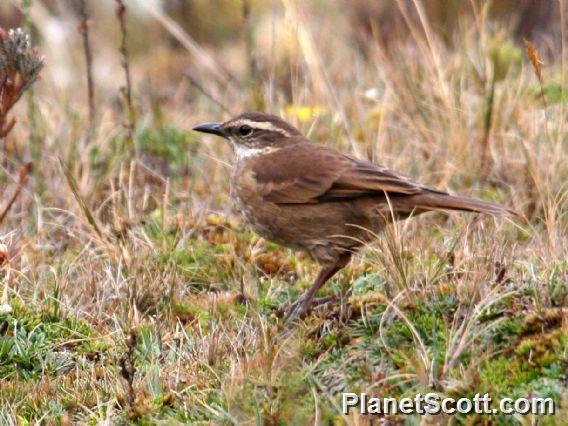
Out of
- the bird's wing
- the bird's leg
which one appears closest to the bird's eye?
the bird's wing

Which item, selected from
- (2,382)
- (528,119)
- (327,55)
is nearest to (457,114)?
(528,119)

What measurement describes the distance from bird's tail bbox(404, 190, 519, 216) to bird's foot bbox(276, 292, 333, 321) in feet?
2.66

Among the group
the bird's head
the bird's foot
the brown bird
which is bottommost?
the bird's foot

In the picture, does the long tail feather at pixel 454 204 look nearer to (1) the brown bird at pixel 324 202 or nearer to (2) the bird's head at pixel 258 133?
(1) the brown bird at pixel 324 202

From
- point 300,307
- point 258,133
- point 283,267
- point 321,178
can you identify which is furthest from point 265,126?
point 300,307

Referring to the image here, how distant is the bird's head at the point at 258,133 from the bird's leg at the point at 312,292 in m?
1.07

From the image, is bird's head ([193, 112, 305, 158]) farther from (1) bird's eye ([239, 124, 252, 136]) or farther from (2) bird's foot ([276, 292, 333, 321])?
(2) bird's foot ([276, 292, 333, 321])

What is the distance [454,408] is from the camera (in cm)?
427

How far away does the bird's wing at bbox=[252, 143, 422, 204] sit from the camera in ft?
18.9

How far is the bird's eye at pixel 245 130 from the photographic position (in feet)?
22.0

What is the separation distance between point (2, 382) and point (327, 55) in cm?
712

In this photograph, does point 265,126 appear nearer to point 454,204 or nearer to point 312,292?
point 312,292

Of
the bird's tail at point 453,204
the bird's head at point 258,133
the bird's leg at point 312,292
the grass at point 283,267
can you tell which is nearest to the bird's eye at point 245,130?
the bird's head at point 258,133

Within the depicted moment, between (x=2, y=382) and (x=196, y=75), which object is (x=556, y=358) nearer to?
(x=2, y=382)
